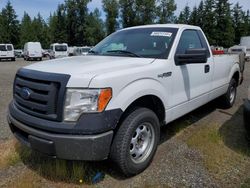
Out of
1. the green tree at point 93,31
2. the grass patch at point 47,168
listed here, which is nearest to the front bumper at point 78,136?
the grass patch at point 47,168

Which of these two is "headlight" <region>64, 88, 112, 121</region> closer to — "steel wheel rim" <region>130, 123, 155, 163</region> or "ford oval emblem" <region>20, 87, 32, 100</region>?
"ford oval emblem" <region>20, 87, 32, 100</region>

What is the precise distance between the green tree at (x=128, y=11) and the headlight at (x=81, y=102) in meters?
50.3

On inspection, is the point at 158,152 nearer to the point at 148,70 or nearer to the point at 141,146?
the point at 141,146

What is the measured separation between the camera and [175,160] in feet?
12.6

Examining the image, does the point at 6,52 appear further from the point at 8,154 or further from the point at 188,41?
the point at 188,41

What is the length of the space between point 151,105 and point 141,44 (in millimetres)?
1036

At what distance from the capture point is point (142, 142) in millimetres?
3576

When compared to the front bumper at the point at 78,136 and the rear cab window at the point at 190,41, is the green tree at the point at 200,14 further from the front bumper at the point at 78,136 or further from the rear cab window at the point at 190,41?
the front bumper at the point at 78,136

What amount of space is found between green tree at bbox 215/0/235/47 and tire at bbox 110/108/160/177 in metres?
58.4

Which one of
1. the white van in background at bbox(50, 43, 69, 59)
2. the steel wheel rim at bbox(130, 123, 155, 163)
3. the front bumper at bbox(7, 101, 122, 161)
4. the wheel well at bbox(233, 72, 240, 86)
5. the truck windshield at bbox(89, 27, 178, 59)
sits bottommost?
the steel wheel rim at bbox(130, 123, 155, 163)

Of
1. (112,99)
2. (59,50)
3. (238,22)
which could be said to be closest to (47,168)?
(112,99)

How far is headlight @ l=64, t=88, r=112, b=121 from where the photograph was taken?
2.84 m

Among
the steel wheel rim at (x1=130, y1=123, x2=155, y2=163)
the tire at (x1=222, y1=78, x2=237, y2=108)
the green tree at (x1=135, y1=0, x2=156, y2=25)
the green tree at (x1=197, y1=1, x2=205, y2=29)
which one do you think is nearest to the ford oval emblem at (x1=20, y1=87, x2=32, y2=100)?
the steel wheel rim at (x1=130, y1=123, x2=155, y2=163)

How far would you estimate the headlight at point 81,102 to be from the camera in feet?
9.33
